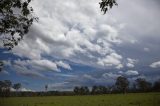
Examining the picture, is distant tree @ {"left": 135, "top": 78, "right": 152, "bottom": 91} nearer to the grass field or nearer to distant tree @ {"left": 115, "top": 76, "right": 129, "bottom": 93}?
distant tree @ {"left": 115, "top": 76, "right": 129, "bottom": 93}

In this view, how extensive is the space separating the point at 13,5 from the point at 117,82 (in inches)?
6349

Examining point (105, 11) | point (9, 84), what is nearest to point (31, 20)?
point (105, 11)

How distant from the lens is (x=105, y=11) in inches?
538

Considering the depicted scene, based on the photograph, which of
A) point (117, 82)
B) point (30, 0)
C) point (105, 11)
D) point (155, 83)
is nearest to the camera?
point (105, 11)

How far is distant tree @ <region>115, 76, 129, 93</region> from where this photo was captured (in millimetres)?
175125

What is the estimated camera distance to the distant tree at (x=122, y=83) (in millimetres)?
175125

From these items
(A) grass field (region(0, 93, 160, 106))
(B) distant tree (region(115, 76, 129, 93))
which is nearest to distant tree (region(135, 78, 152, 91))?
(B) distant tree (region(115, 76, 129, 93))

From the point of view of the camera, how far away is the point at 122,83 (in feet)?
576

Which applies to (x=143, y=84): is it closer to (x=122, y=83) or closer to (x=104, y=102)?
(x=122, y=83)

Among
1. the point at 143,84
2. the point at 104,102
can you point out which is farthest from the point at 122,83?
the point at 104,102

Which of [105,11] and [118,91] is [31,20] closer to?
[105,11]

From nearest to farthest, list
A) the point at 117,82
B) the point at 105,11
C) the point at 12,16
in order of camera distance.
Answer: the point at 105,11 < the point at 12,16 < the point at 117,82

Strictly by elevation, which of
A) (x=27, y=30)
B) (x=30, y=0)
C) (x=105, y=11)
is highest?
(x=30, y=0)

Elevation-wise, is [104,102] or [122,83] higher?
[122,83]
